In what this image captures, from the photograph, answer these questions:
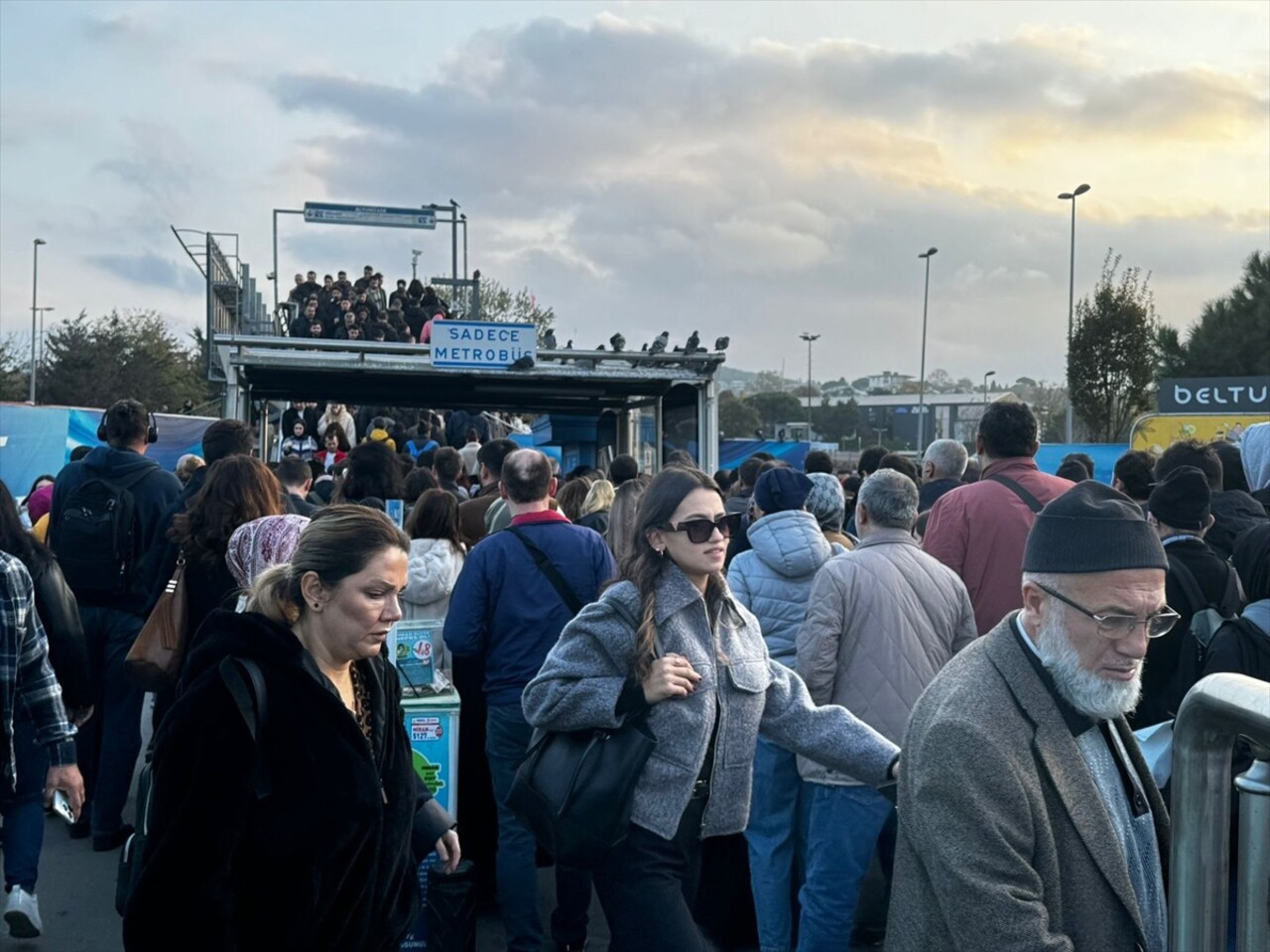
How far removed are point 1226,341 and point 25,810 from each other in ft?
124

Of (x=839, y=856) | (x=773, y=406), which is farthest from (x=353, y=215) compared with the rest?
(x=773, y=406)

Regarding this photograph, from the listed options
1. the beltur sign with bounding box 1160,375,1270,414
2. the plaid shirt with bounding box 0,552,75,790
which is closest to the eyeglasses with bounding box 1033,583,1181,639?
the plaid shirt with bounding box 0,552,75,790

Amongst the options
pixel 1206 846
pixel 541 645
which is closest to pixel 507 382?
pixel 541 645

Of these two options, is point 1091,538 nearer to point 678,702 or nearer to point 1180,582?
point 678,702

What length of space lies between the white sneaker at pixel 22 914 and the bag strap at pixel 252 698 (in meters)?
3.23

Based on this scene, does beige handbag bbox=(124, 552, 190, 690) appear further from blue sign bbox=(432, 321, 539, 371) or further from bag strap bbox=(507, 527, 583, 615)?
blue sign bbox=(432, 321, 539, 371)

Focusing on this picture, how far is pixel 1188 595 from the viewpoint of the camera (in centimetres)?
458

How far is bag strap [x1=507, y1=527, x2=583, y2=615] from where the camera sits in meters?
5.14

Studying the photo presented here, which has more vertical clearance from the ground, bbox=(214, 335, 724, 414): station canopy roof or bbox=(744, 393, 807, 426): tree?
bbox=(744, 393, 807, 426): tree

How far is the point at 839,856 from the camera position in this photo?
475cm

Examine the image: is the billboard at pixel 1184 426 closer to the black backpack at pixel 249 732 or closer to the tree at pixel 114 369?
the black backpack at pixel 249 732

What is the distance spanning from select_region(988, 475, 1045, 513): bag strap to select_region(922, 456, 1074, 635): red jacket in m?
0.01

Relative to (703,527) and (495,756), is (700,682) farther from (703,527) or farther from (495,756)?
(495,756)

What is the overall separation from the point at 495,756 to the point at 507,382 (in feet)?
24.0
